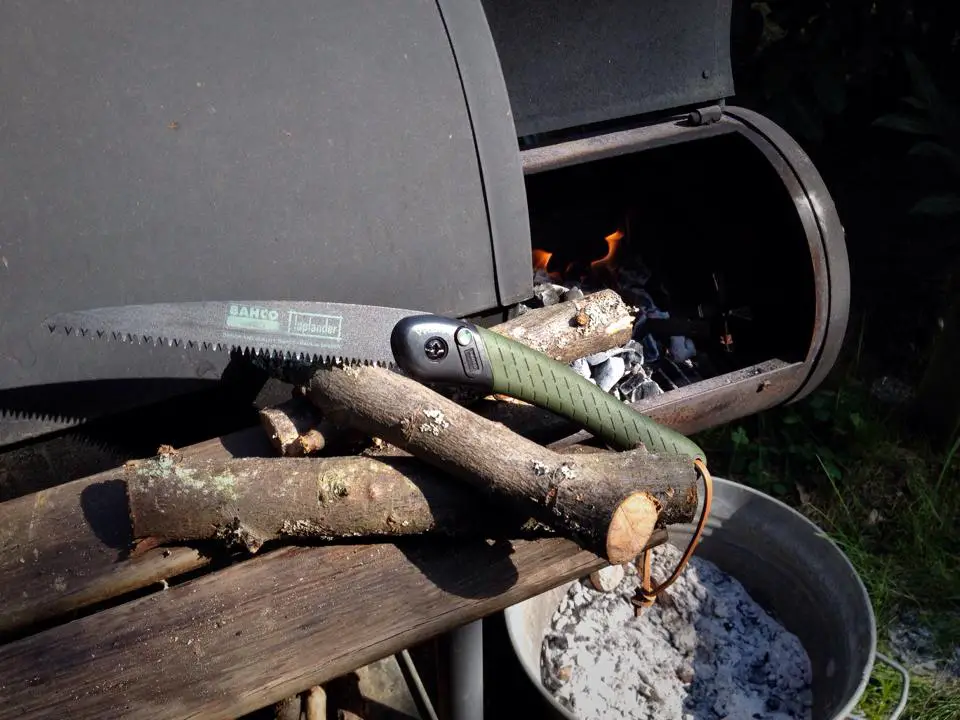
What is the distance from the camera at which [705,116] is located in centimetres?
232

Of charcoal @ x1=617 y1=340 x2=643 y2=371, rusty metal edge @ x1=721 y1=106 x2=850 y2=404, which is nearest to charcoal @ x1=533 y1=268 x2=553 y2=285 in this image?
charcoal @ x1=617 y1=340 x2=643 y2=371

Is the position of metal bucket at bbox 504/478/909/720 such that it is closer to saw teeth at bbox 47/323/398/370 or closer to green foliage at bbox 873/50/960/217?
saw teeth at bbox 47/323/398/370

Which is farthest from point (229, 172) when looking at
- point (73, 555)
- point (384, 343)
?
point (73, 555)

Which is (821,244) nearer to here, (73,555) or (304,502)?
(304,502)

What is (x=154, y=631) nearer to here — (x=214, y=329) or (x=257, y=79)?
(x=214, y=329)

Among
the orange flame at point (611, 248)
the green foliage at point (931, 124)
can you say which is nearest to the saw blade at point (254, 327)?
the orange flame at point (611, 248)

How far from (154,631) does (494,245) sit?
1069mm

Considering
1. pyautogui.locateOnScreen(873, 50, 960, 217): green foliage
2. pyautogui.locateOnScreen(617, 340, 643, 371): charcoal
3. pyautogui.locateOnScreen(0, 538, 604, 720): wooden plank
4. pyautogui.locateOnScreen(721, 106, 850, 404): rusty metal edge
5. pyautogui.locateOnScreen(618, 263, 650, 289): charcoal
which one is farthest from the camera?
pyautogui.locateOnScreen(873, 50, 960, 217): green foliage

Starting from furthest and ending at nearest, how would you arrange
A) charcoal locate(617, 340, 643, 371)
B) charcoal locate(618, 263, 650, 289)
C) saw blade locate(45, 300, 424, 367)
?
charcoal locate(618, 263, 650, 289)
charcoal locate(617, 340, 643, 371)
saw blade locate(45, 300, 424, 367)

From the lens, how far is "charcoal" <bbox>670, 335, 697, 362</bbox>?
101 inches

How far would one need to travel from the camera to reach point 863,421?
3064 mm

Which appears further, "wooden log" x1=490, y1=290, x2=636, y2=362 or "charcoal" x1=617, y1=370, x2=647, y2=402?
"charcoal" x1=617, y1=370, x2=647, y2=402

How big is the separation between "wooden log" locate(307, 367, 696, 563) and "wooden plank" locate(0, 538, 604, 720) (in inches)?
6.1

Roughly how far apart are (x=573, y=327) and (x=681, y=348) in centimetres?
82
